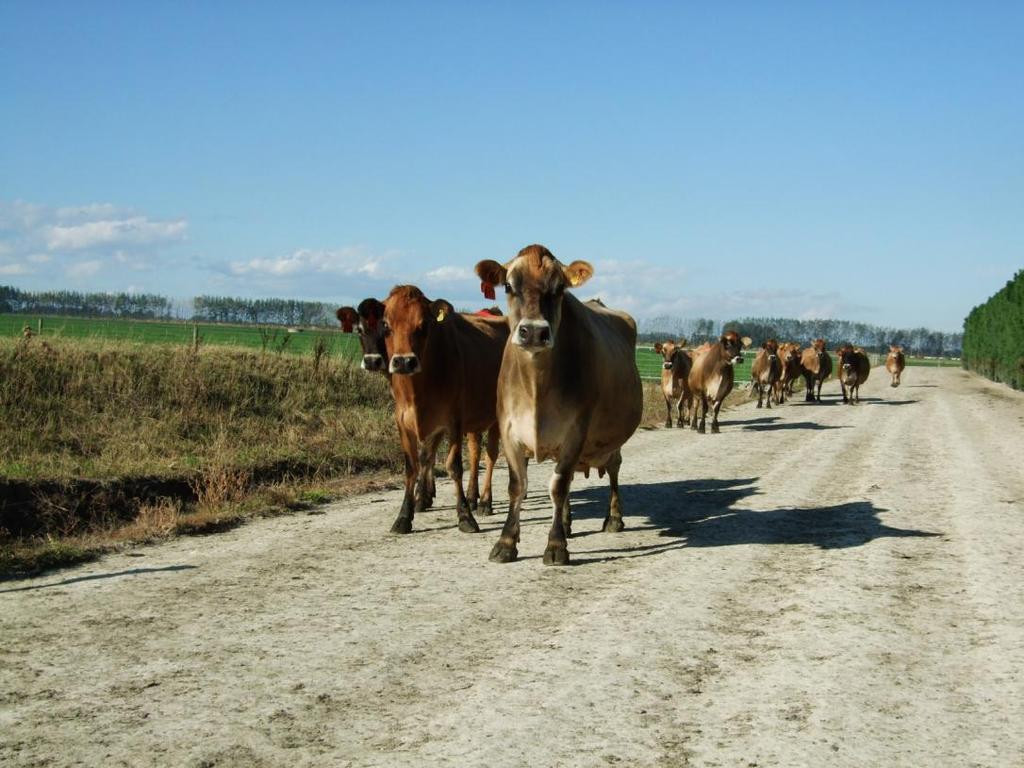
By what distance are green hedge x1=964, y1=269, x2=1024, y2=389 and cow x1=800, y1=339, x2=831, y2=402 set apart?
461 inches

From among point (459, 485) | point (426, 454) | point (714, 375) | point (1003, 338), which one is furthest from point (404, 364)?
point (1003, 338)

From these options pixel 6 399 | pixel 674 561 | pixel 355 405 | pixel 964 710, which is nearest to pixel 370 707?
pixel 964 710

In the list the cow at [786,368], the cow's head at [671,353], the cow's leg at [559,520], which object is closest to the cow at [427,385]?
the cow's leg at [559,520]

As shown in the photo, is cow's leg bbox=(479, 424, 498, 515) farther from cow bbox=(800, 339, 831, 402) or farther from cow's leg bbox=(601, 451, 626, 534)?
cow bbox=(800, 339, 831, 402)

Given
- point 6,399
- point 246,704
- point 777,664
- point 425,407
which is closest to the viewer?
point 246,704

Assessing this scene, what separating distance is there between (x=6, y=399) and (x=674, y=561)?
10.9 metres

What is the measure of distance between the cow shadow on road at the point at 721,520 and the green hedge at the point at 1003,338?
118ft

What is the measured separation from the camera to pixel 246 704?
4.63 metres

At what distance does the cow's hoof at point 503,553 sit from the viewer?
7762mm

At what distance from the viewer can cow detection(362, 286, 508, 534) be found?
9016mm

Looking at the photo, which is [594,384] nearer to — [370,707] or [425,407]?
[425,407]

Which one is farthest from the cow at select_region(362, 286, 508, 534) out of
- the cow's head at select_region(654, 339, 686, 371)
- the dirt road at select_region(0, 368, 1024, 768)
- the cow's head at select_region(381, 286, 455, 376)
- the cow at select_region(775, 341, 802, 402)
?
the cow at select_region(775, 341, 802, 402)

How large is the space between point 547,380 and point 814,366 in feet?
95.5

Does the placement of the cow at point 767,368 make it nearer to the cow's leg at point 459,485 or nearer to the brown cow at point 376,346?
the brown cow at point 376,346
